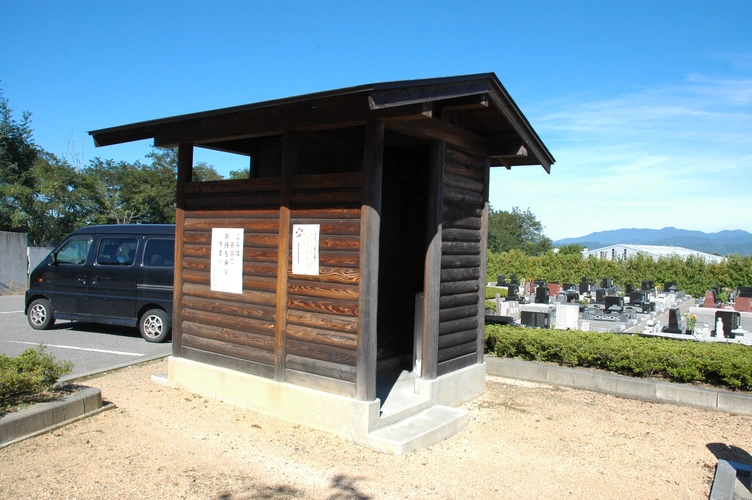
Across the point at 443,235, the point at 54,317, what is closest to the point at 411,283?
the point at 443,235

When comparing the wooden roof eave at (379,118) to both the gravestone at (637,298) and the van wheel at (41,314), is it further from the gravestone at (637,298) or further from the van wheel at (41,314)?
the gravestone at (637,298)

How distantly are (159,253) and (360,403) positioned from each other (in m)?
6.54

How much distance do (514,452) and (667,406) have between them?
2758 millimetres

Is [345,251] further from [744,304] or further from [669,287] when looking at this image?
[669,287]

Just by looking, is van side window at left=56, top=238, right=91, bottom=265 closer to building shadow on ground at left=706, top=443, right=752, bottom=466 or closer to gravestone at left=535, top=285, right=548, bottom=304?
building shadow on ground at left=706, top=443, right=752, bottom=466

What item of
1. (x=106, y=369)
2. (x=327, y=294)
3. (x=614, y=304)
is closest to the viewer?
(x=327, y=294)

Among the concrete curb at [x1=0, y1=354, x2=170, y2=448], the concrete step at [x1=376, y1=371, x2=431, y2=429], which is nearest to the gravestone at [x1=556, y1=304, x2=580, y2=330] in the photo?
the concrete step at [x1=376, y1=371, x2=431, y2=429]

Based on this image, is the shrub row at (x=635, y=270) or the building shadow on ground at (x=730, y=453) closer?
the building shadow on ground at (x=730, y=453)

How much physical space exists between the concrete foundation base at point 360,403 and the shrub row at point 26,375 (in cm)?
149

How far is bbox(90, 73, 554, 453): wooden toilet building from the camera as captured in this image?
204 inches

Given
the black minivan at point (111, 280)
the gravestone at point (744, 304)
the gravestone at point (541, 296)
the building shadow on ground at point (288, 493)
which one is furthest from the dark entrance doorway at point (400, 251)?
the gravestone at point (744, 304)

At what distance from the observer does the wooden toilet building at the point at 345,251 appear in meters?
5.19

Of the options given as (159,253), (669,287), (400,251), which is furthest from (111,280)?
(669,287)

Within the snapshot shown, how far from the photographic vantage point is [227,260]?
640cm
